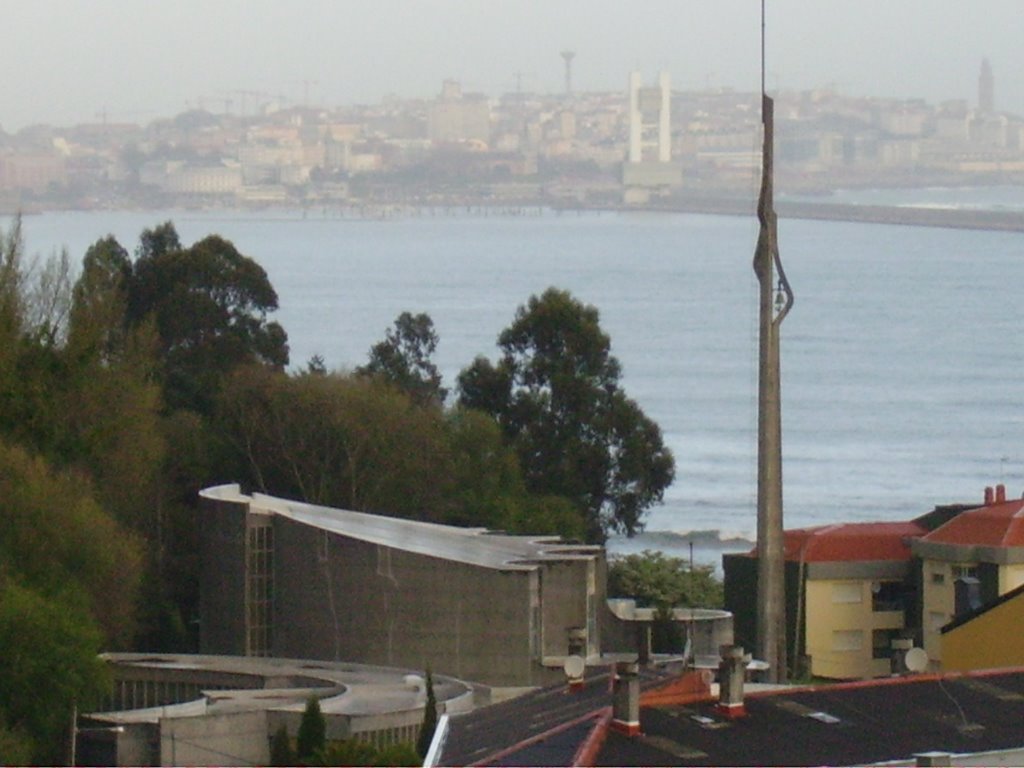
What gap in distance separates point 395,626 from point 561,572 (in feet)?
3.58

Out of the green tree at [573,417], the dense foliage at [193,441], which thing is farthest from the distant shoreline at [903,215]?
the green tree at [573,417]

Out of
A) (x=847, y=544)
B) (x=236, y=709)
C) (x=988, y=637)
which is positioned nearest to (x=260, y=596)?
(x=236, y=709)

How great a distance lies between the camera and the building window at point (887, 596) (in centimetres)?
1928

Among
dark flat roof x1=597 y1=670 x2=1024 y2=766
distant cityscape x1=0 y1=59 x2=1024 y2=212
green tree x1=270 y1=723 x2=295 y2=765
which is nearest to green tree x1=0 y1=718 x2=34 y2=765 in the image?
green tree x1=270 y1=723 x2=295 y2=765

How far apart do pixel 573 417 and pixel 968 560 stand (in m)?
8.40

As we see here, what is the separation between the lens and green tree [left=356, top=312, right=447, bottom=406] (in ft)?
101

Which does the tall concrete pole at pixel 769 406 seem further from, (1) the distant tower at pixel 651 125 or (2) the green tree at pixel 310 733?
(1) the distant tower at pixel 651 125

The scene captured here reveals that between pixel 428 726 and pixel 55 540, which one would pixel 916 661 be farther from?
pixel 55 540

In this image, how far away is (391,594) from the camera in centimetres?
1605

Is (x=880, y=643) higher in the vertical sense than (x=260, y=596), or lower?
lower

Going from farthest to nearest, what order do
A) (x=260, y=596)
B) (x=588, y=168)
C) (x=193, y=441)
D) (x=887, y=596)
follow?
(x=588, y=168) → (x=193, y=441) → (x=887, y=596) → (x=260, y=596)

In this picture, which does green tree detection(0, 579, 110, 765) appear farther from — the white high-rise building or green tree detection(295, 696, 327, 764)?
the white high-rise building

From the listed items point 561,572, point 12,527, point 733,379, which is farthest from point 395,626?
point 733,379

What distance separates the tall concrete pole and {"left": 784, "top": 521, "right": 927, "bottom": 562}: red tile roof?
6782 mm
